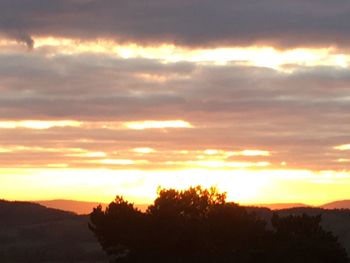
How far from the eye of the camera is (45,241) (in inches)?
5007

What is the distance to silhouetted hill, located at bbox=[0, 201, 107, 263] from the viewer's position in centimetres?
10812

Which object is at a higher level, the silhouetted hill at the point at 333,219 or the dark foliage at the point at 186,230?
the silhouetted hill at the point at 333,219

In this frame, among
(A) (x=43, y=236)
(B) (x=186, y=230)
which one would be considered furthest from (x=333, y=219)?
(B) (x=186, y=230)

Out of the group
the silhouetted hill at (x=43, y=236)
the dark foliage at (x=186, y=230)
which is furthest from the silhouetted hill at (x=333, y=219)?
the dark foliage at (x=186, y=230)

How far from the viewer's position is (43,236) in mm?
131125

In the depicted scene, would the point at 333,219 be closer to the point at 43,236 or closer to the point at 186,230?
the point at 43,236

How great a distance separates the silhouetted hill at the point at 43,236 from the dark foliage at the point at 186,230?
36.2 m

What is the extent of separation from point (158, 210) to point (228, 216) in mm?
4277

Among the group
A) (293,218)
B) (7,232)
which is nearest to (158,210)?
(293,218)

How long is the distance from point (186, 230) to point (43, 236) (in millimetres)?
70808

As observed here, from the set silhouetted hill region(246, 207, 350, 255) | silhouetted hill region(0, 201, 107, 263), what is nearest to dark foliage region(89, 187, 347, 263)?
silhouetted hill region(0, 201, 107, 263)

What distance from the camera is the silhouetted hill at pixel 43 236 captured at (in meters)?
108

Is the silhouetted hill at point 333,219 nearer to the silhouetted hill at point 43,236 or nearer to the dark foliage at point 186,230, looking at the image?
the silhouetted hill at point 43,236

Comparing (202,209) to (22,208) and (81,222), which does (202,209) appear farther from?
(22,208)
